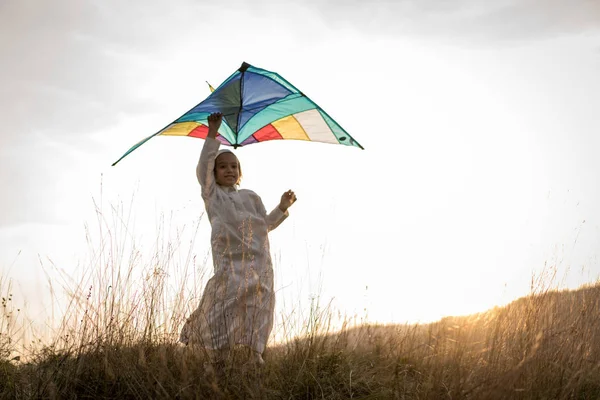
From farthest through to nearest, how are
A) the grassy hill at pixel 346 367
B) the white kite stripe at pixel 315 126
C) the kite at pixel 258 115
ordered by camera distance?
the white kite stripe at pixel 315 126, the kite at pixel 258 115, the grassy hill at pixel 346 367

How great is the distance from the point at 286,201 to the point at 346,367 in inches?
51.7

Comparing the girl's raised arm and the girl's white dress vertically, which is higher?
the girl's raised arm

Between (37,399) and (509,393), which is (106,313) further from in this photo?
(509,393)

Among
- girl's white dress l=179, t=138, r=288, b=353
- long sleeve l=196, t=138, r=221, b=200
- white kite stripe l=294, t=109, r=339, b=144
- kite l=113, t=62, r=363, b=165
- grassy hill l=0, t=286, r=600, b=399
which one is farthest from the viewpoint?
white kite stripe l=294, t=109, r=339, b=144

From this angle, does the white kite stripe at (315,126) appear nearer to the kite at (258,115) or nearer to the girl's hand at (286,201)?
the kite at (258,115)

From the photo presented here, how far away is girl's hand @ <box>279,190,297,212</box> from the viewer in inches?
159

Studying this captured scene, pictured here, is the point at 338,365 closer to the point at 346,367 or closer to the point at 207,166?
the point at 346,367

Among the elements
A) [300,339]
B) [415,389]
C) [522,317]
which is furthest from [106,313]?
[522,317]

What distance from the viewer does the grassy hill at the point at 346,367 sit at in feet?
9.52

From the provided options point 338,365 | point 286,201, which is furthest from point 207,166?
point 338,365

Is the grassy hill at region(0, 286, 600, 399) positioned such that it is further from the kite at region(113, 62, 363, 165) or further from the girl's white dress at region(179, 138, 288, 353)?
the kite at region(113, 62, 363, 165)

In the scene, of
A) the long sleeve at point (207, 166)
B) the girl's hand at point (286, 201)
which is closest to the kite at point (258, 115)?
the long sleeve at point (207, 166)

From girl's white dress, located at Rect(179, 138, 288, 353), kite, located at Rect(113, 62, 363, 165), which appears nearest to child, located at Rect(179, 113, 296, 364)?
girl's white dress, located at Rect(179, 138, 288, 353)

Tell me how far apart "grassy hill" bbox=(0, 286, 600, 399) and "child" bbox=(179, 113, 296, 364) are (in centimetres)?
19
